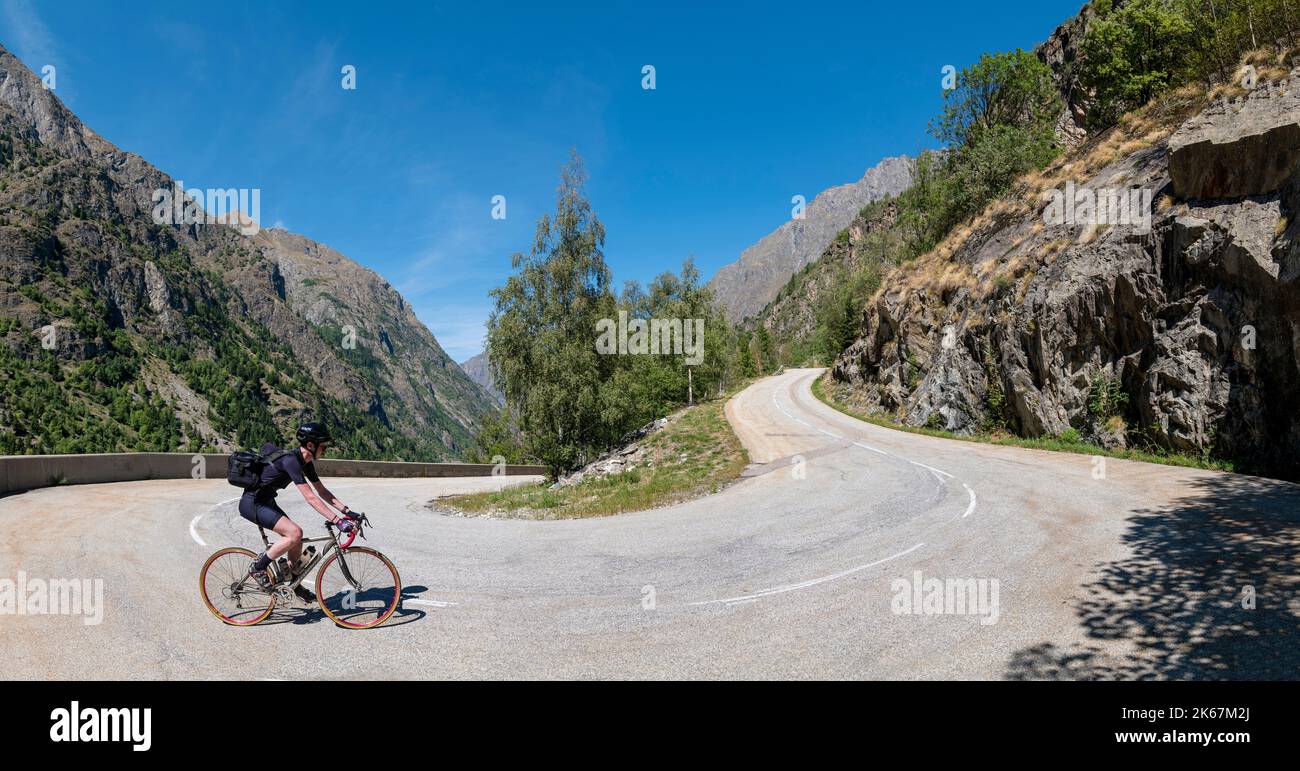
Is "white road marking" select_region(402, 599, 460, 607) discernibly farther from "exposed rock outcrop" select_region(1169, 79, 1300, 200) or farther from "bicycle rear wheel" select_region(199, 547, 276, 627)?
"exposed rock outcrop" select_region(1169, 79, 1300, 200)

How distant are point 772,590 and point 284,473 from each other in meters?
→ 6.44

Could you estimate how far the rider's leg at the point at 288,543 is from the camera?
6768mm

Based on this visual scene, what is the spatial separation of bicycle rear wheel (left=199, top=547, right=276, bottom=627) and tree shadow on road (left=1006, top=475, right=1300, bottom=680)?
27.1 ft

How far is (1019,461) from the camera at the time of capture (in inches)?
648

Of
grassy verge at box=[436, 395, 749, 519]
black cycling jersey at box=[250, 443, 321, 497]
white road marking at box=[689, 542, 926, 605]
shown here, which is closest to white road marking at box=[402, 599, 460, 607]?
black cycling jersey at box=[250, 443, 321, 497]

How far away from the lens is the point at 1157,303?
1636 cm

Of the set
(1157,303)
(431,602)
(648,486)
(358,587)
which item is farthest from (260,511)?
(1157,303)

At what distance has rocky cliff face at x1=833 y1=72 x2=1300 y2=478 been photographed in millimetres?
13102

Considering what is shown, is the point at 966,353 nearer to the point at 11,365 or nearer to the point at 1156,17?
the point at 1156,17

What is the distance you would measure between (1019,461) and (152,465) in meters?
30.6

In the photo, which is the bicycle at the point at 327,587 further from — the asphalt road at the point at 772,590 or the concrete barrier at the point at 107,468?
the concrete barrier at the point at 107,468

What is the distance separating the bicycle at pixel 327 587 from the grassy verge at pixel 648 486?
24.1 ft

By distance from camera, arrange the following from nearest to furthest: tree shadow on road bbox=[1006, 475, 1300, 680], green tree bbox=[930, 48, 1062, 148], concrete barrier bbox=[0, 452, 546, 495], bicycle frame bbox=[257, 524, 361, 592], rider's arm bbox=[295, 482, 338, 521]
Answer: tree shadow on road bbox=[1006, 475, 1300, 680] < rider's arm bbox=[295, 482, 338, 521] < bicycle frame bbox=[257, 524, 361, 592] < concrete barrier bbox=[0, 452, 546, 495] < green tree bbox=[930, 48, 1062, 148]
